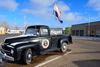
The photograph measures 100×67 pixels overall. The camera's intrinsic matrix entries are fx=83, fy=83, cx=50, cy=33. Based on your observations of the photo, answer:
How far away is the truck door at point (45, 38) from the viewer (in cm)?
482

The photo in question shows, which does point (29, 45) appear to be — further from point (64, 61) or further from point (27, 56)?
point (64, 61)

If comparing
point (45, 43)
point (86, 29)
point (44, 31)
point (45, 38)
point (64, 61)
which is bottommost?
point (64, 61)

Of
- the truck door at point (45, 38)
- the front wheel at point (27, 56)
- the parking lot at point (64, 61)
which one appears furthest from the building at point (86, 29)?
the front wheel at point (27, 56)

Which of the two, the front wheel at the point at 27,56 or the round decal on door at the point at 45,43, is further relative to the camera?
the round decal on door at the point at 45,43

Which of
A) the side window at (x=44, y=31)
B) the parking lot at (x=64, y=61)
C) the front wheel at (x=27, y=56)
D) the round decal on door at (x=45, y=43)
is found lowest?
the parking lot at (x=64, y=61)

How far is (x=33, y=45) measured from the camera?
425 centimetres

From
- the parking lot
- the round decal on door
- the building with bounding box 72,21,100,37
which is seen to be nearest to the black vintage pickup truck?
the round decal on door

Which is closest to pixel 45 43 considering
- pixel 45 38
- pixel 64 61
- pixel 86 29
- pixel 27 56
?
pixel 45 38

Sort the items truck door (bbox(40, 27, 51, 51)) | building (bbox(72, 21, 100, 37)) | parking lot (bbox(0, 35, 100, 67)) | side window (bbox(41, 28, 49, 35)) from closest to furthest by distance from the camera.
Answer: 1. parking lot (bbox(0, 35, 100, 67))
2. truck door (bbox(40, 27, 51, 51))
3. side window (bbox(41, 28, 49, 35))
4. building (bbox(72, 21, 100, 37))

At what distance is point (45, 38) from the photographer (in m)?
5.02

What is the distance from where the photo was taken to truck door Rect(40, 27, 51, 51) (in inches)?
190

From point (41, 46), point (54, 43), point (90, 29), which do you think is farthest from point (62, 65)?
Result: point (90, 29)

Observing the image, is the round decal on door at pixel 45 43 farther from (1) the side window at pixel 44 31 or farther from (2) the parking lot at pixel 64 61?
(2) the parking lot at pixel 64 61

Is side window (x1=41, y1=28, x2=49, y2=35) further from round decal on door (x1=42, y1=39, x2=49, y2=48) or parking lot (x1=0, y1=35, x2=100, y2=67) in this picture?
parking lot (x1=0, y1=35, x2=100, y2=67)
